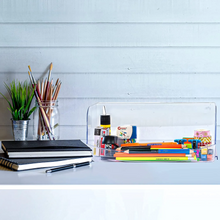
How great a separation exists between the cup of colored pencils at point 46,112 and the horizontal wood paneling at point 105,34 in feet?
0.59

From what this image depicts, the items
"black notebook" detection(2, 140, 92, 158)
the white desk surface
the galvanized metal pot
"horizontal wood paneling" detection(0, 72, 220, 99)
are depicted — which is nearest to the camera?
the white desk surface

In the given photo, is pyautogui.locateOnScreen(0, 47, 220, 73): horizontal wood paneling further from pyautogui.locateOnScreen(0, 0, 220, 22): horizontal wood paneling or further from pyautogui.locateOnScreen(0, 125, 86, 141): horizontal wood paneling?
pyautogui.locateOnScreen(0, 125, 86, 141): horizontal wood paneling

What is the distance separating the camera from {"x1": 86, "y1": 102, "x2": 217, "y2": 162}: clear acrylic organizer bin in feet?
3.36

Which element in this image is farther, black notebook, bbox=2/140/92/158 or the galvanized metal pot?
the galvanized metal pot

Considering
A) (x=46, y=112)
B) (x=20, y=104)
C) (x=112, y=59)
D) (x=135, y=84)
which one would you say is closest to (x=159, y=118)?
(x=135, y=84)

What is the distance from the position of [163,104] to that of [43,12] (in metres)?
0.60

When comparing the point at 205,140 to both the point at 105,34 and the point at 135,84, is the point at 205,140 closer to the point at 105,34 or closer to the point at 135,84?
the point at 135,84

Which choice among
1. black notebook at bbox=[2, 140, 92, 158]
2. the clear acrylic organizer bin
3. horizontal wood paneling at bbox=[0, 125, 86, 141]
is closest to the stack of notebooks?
black notebook at bbox=[2, 140, 92, 158]

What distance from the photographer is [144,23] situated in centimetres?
110

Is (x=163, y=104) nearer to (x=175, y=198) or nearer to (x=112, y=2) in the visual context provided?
(x=112, y=2)

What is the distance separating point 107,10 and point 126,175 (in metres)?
0.72

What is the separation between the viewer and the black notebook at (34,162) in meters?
0.65

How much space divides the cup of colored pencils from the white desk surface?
0.32m

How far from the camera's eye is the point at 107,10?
1.09 m
